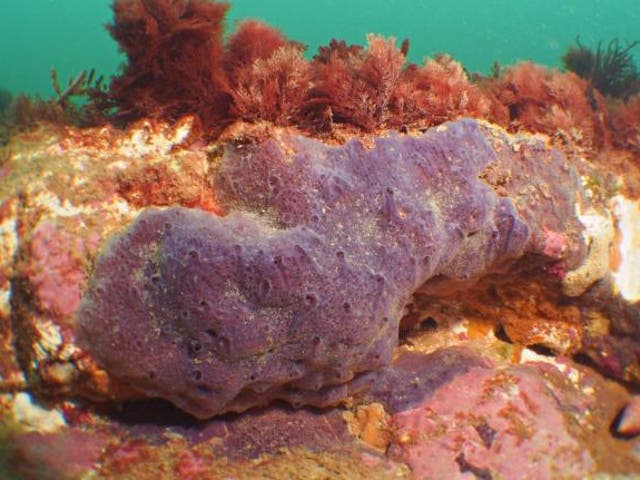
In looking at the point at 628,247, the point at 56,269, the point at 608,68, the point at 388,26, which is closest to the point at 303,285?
the point at 56,269

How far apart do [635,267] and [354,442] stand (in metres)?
3.22

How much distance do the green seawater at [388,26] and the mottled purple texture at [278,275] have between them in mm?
56938

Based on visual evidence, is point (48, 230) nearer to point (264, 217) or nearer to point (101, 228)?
point (101, 228)

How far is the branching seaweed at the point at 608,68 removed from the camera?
698 centimetres

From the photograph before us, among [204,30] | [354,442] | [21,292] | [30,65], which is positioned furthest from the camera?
[30,65]

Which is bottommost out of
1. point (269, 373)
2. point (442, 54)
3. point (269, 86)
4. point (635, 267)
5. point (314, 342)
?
point (269, 373)

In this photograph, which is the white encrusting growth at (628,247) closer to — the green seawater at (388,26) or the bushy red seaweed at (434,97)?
the bushy red seaweed at (434,97)

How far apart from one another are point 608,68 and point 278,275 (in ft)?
25.0

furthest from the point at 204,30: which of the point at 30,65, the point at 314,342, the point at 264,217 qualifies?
the point at 30,65

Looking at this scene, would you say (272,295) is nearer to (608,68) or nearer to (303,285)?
(303,285)

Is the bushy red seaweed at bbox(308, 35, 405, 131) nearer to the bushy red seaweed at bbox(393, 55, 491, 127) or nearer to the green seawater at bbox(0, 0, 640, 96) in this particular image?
the bushy red seaweed at bbox(393, 55, 491, 127)

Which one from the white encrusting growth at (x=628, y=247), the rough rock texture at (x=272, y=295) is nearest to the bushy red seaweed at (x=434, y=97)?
A: the rough rock texture at (x=272, y=295)

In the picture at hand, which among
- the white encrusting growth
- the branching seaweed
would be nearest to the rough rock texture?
the white encrusting growth

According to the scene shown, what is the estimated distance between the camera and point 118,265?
2.40 metres
